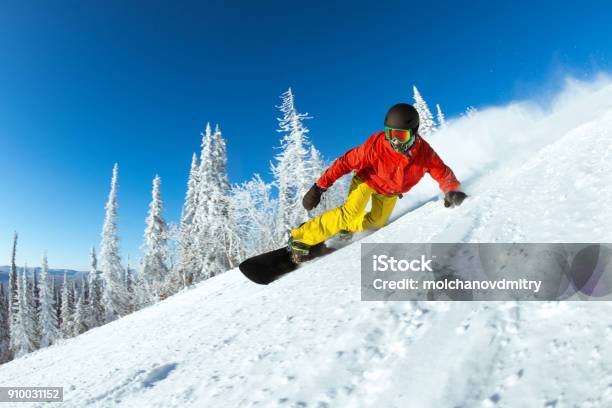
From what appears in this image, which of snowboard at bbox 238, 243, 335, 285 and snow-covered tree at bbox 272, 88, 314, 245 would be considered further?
snow-covered tree at bbox 272, 88, 314, 245

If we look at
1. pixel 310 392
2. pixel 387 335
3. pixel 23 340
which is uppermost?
pixel 387 335

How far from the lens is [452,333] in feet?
7.46

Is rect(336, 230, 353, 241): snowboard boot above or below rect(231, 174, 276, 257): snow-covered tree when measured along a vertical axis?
below

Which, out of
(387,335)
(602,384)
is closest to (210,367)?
(387,335)

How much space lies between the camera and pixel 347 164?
5422 millimetres

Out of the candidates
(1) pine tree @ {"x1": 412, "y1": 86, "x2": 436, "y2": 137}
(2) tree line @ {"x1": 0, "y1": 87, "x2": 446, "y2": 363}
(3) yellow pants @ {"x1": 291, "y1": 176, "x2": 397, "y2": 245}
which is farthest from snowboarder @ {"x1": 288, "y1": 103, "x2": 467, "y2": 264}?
(1) pine tree @ {"x1": 412, "y1": 86, "x2": 436, "y2": 137}

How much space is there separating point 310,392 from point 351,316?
852 mm

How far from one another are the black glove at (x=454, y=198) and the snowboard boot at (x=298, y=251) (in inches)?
87.6

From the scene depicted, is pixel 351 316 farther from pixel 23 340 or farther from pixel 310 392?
pixel 23 340

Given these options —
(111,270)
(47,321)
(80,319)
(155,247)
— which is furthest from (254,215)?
(47,321)

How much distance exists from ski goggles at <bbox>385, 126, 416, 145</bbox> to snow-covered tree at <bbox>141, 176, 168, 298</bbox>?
3022 centimetres

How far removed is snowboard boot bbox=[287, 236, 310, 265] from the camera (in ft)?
18.1

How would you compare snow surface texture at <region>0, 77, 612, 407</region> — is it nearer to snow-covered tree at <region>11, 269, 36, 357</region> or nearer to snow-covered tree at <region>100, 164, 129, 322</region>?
snow-covered tree at <region>100, 164, 129, 322</region>

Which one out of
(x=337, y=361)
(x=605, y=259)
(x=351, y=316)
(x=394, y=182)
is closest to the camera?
(x=337, y=361)
